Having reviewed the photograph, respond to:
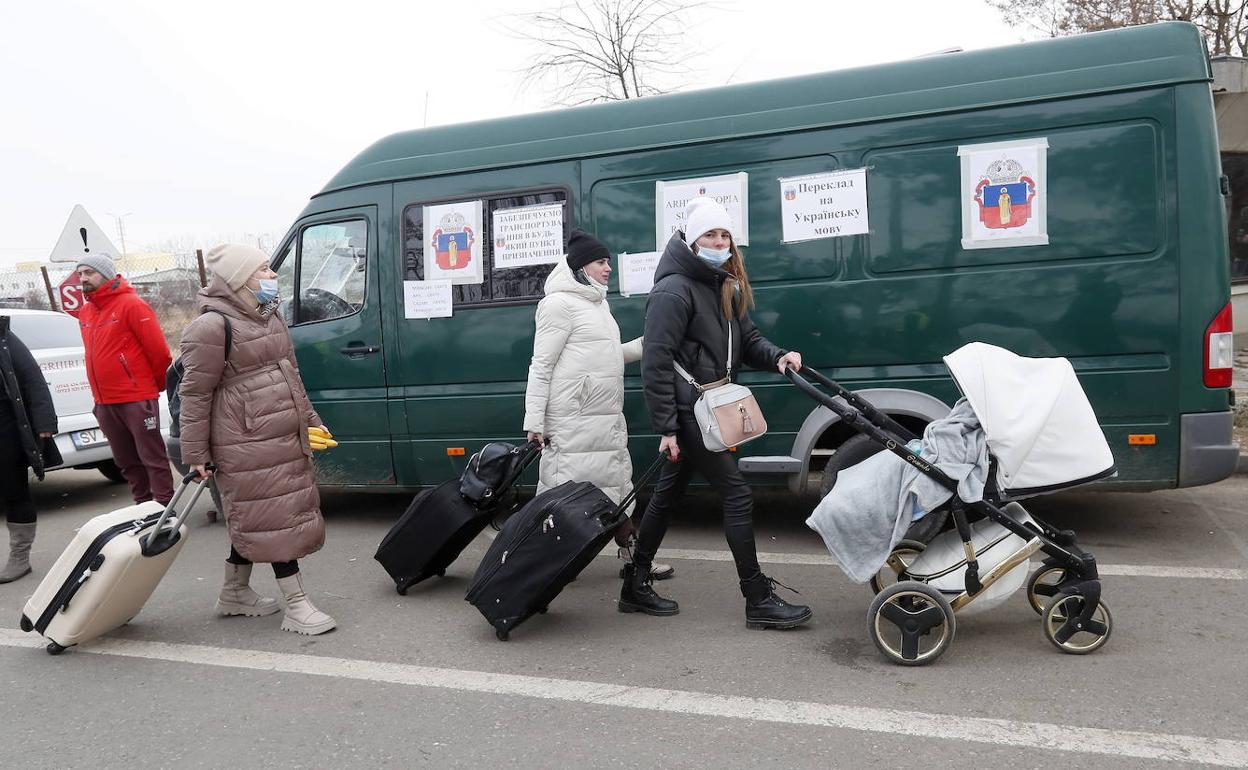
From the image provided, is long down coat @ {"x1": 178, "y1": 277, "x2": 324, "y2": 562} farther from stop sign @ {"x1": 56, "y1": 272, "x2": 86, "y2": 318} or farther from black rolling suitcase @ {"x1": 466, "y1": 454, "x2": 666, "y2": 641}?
stop sign @ {"x1": 56, "y1": 272, "x2": 86, "y2": 318}

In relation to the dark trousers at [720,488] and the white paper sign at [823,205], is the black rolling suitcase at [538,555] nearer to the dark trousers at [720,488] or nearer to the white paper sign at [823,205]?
the dark trousers at [720,488]

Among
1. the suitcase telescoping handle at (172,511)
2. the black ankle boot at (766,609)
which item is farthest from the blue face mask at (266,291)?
the black ankle boot at (766,609)

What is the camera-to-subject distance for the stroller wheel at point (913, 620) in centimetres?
346

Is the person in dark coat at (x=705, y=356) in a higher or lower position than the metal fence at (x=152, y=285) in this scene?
lower

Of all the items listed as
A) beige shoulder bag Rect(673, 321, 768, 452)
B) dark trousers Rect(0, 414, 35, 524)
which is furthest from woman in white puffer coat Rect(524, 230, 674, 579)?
dark trousers Rect(0, 414, 35, 524)

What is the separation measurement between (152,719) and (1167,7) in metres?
14.7

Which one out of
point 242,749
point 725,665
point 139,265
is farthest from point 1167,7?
point 139,265

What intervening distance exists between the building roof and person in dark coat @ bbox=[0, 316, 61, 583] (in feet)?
6.78

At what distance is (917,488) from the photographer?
352 cm

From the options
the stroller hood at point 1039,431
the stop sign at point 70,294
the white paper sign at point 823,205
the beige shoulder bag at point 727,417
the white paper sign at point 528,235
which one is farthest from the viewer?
→ the stop sign at point 70,294

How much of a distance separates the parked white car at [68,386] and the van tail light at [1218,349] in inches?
268

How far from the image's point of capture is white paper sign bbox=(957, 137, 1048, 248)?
15.3 feet

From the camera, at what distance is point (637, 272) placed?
541cm

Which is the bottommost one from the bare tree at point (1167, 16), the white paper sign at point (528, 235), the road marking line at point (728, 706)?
the road marking line at point (728, 706)
